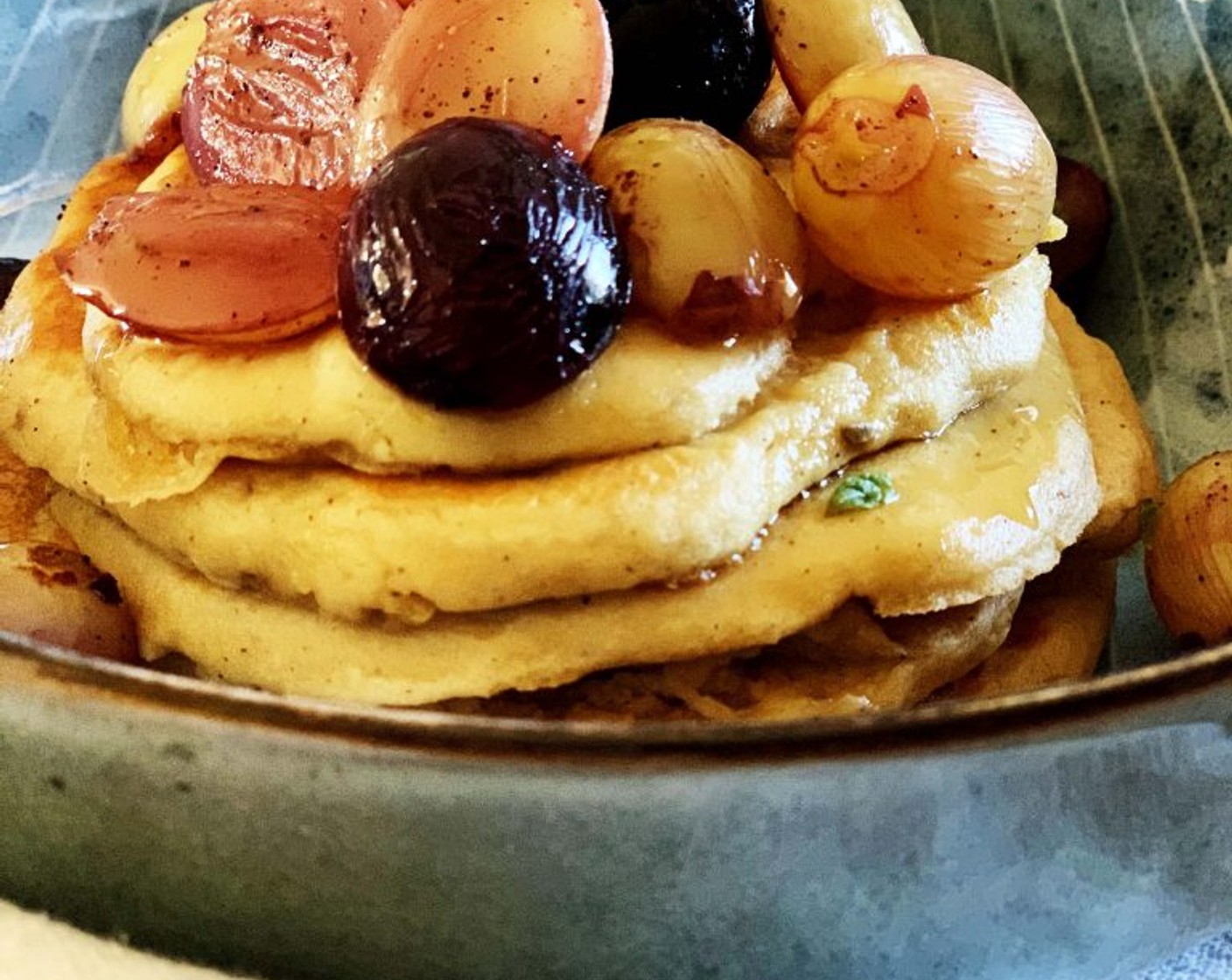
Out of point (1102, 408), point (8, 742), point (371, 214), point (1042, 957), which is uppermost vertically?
point (371, 214)

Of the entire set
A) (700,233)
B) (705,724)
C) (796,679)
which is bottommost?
(796,679)

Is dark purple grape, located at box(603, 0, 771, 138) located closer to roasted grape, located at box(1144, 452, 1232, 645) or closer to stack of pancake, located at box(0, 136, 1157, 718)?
stack of pancake, located at box(0, 136, 1157, 718)

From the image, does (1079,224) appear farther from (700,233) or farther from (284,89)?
(284,89)

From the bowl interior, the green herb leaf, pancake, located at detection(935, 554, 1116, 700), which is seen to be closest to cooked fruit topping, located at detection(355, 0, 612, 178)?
the green herb leaf

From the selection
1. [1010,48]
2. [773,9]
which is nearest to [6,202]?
[773,9]

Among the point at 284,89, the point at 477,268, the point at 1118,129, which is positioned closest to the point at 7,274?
the point at 284,89

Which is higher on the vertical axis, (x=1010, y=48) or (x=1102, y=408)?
(x=1010, y=48)

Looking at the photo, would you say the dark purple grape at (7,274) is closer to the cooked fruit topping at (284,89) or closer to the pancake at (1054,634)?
the cooked fruit topping at (284,89)

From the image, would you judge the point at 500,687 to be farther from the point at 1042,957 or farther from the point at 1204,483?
the point at 1204,483
